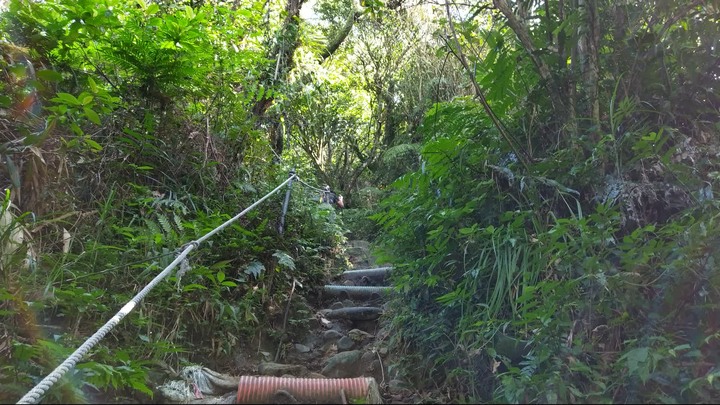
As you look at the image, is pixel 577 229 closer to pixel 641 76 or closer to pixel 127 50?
pixel 641 76

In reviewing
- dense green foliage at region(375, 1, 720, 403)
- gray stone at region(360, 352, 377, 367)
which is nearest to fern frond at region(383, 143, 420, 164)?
dense green foliage at region(375, 1, 720, 403)

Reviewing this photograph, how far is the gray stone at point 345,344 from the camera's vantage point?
4227 mm

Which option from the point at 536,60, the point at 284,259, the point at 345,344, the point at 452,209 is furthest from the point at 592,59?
the point at 284,259

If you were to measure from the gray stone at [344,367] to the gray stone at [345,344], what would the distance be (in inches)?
24.1

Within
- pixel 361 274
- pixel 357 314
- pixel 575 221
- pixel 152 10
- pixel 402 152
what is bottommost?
pixel 357 314

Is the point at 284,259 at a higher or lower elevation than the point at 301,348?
higher

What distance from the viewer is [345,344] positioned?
4254 millimetres

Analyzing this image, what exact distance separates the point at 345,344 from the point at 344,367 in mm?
740

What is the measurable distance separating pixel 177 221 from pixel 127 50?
148 centimetres

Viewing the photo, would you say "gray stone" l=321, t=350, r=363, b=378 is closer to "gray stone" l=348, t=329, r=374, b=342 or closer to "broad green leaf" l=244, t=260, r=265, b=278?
"gray stone" l=348, t=329, r=374, b=342

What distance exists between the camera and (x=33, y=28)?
389 centimetres

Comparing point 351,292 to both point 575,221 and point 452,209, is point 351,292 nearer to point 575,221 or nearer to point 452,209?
point 452,209

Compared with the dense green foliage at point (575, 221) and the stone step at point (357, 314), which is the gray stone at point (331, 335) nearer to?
the stone step at point (357, 314)

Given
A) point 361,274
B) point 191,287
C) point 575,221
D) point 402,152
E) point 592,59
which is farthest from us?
point 402,152
